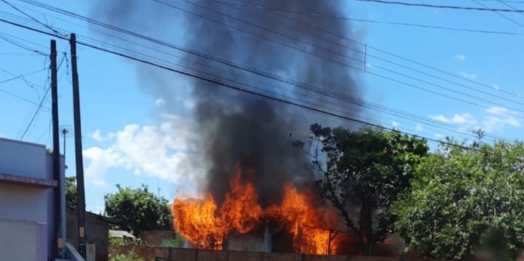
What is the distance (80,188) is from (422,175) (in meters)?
15.2

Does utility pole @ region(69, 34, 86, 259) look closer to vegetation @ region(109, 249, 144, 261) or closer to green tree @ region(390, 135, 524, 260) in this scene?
vegetation @ region(109, 249, 144, 261)

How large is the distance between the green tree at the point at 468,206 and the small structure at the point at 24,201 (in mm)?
13922

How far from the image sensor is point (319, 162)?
33000 millimetres

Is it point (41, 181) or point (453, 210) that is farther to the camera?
point (453, 210)

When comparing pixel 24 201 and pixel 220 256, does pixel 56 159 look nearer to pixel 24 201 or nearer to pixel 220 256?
pixel 24 201

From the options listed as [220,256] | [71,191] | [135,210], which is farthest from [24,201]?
[135,210]

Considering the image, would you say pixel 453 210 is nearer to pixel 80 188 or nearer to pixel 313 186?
pixel 313 186

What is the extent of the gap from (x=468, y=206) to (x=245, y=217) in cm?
1086

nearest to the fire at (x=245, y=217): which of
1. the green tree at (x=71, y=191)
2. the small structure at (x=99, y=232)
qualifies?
the small structure at (x=99, y=232)

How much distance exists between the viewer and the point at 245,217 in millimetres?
32312

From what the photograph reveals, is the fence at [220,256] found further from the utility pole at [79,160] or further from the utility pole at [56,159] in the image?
the utility pole at [79,160]

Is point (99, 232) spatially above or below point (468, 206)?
below

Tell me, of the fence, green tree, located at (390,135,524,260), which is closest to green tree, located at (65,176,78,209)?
the fence

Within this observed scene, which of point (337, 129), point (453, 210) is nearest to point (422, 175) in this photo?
point (453, 210)
